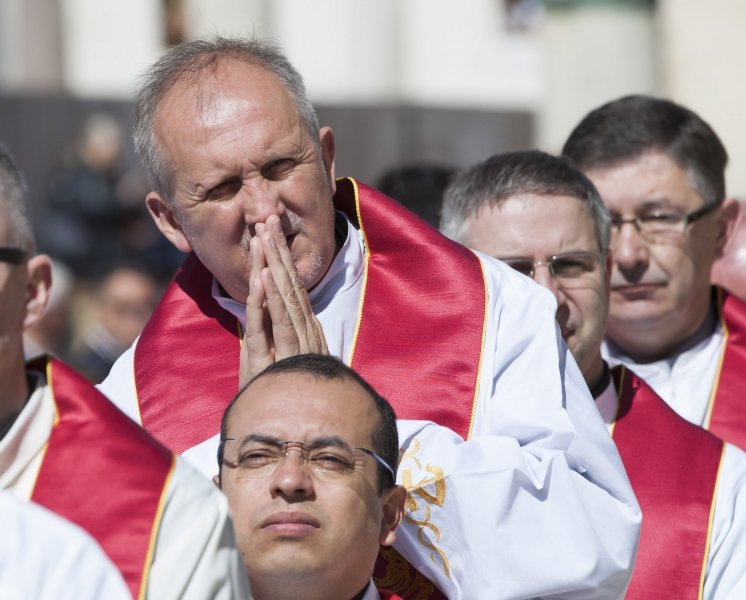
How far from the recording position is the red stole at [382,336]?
11.5 ft

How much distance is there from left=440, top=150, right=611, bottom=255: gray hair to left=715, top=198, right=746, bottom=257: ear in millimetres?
704

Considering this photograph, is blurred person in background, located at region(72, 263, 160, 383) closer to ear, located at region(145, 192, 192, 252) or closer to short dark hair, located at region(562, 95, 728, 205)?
short dark hair, located at region(562, 95, 728, 205)

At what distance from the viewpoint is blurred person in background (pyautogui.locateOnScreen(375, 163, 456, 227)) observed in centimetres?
505

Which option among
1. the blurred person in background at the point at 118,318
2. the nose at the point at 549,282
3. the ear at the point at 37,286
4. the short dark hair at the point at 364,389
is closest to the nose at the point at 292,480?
the short dark hair at the point at 364,389

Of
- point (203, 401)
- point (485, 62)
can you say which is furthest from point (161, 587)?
point (485, 62)

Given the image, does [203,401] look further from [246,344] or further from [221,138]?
[221,138]

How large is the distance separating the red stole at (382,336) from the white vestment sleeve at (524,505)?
0.56 ft

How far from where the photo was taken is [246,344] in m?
3.37

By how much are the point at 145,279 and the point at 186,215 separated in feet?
16.4

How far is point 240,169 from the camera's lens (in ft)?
11.1

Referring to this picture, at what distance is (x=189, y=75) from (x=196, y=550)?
52.1 inches

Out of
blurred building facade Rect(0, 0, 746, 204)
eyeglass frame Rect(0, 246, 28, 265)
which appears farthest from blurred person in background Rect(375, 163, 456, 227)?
blurred building facade Rect(0, 0, 746, 204)

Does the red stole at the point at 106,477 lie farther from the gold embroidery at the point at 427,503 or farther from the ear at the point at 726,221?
the ear at the point at 726,221

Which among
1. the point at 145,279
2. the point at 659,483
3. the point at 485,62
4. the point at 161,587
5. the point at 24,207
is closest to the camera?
the point at 161,587
